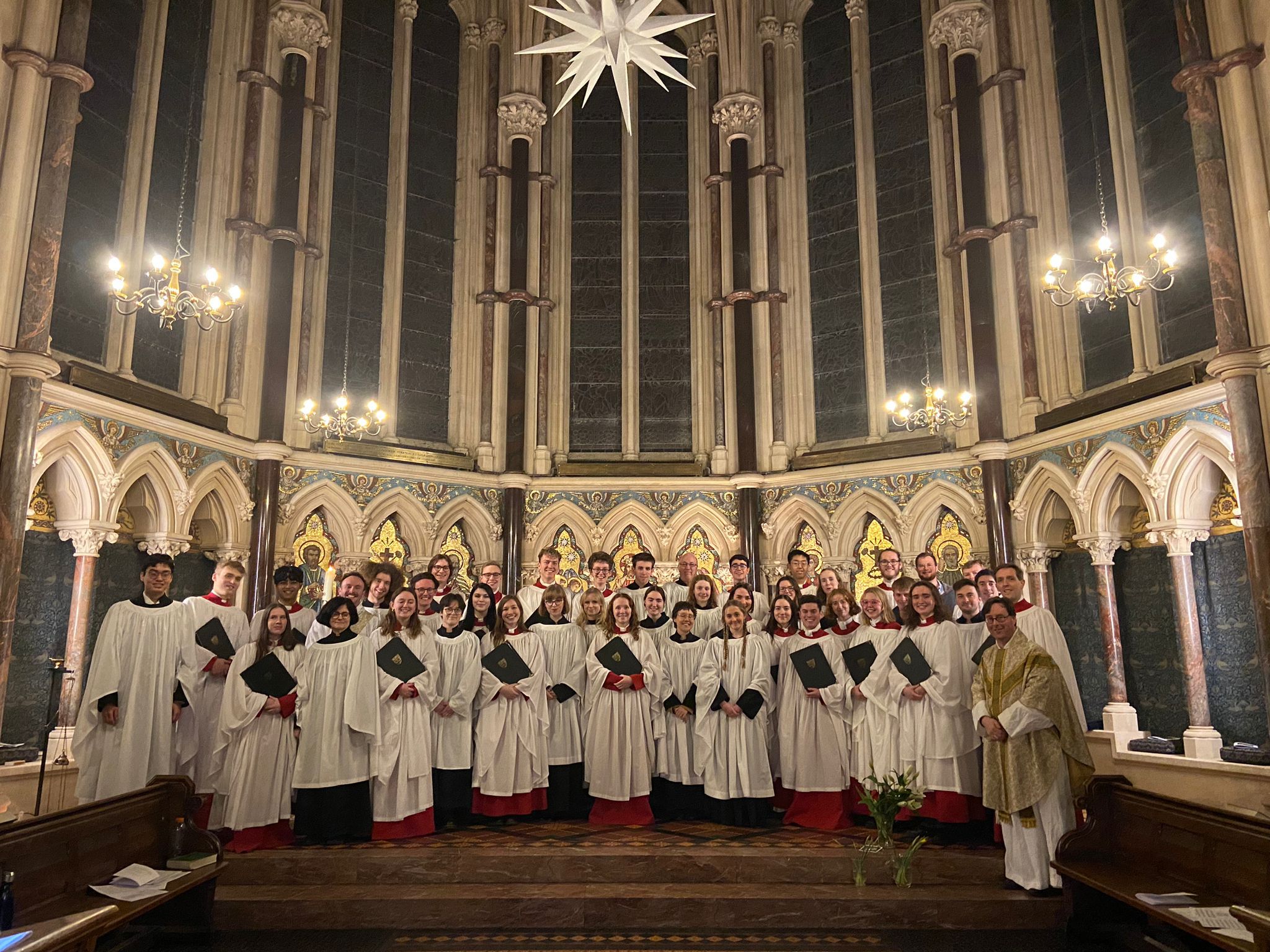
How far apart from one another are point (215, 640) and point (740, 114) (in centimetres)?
1091

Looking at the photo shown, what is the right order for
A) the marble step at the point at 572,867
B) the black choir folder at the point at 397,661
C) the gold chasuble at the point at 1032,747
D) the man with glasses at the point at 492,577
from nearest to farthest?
1. the gold chasuble at the point at 1032,747
2. the marble step at the point at 572,867
3. the black choir folder at the point at 397,661
4. the man with glasses at the point at 492,577

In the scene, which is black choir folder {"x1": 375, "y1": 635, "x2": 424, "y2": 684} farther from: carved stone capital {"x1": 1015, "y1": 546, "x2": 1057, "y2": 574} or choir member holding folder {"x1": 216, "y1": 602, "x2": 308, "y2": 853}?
carved stone capital {"x1": 1015, "y1": 546, "x2": 1057, "y2": 574}

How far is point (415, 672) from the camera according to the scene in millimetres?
6410

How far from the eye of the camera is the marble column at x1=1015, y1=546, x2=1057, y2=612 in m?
10.9

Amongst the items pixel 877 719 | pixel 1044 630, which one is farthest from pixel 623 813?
pixel 1044 630

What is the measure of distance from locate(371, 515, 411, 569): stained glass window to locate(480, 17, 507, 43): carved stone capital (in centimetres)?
758

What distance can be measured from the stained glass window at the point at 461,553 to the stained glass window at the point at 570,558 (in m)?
1.16

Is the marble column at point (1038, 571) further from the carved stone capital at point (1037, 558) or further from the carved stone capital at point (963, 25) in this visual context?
the carved stone capital at point (963, 25)

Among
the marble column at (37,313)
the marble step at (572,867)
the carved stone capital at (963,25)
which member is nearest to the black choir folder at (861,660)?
the marble step at (572,867)

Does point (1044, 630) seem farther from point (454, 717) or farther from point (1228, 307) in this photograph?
point (454, 717)

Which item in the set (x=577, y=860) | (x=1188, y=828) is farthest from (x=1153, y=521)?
(x=577, y=860)

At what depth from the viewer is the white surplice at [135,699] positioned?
6.38m

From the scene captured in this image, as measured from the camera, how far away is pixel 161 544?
10.0 meters

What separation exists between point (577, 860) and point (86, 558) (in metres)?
6.06
